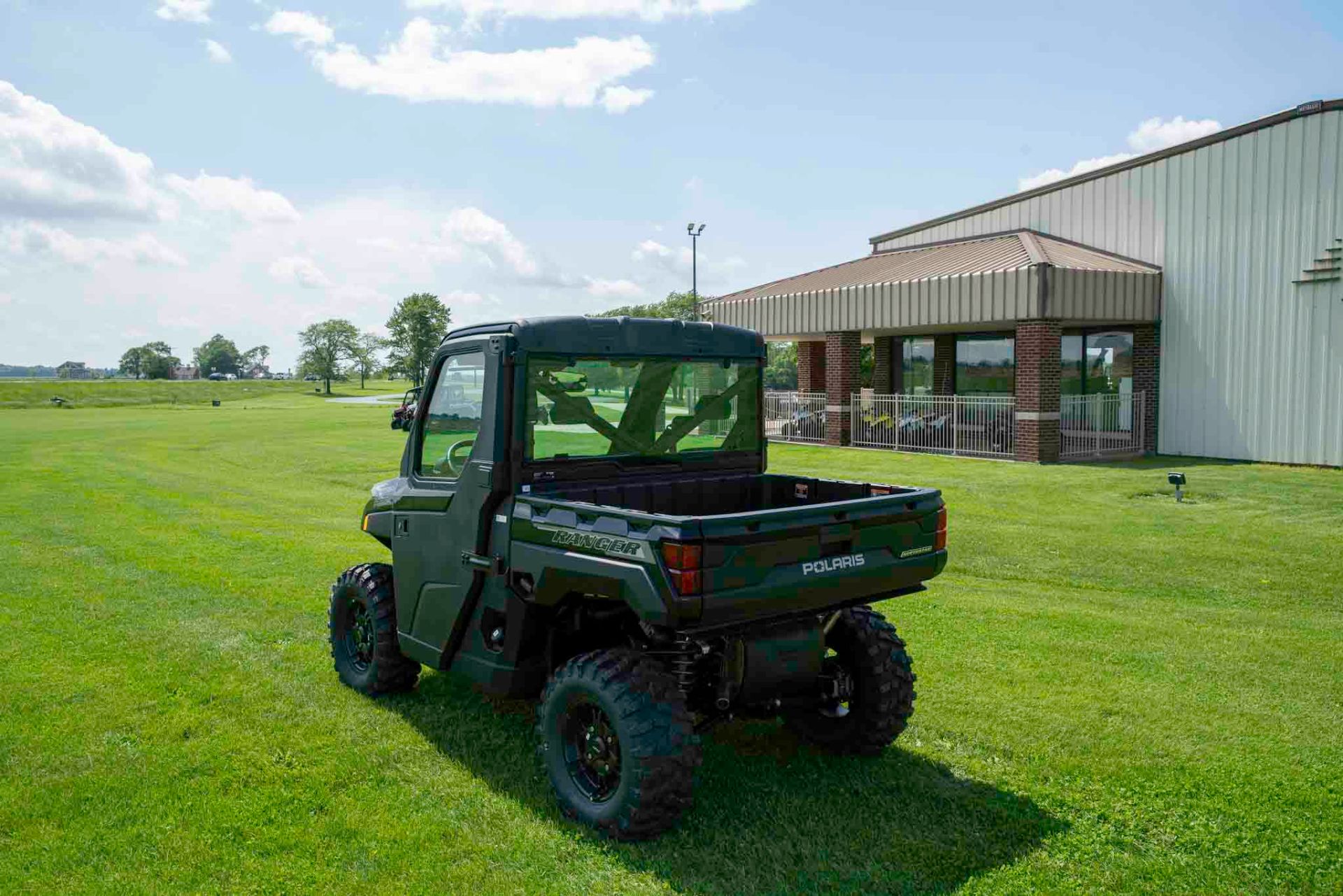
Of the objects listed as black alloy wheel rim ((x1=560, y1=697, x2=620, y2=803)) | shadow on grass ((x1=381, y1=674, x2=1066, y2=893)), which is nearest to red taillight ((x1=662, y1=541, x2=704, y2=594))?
black alloy wheel rim ((x1=560, y1=697, x2=620, y2=803))

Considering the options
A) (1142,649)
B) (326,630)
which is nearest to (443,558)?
(326,630)

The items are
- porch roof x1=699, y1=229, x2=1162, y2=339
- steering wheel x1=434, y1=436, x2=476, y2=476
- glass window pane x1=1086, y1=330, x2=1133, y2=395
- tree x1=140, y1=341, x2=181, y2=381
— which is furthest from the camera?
tree x1=140, y1=341, x2=181, y2=381

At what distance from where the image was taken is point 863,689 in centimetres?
544

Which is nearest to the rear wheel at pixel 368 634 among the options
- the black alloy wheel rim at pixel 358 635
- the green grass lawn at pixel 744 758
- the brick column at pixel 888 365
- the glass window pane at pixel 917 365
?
the black alloy wheel rim at pixel 358 635

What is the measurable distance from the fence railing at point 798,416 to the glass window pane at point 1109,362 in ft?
21.2

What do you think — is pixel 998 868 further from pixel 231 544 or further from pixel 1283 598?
pixel 231 544

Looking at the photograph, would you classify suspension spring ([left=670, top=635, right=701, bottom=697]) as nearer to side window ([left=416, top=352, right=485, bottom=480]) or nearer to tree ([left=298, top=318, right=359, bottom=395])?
side window ([left=416, top=352, right=485, bottom=480])

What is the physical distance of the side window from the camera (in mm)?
5484

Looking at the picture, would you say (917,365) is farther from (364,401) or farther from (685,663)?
(364,401)

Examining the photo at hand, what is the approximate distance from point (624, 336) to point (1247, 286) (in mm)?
19507

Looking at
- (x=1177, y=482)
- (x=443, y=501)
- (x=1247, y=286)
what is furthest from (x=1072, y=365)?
(x=443, y=501)

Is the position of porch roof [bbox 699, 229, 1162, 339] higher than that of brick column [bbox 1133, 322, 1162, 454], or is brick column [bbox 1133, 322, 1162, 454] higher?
porch roof [bbox 699, 229, 1162, 339]

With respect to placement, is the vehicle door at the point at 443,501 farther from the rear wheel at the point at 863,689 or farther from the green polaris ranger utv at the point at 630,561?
the rear wheel at the point at 863,689

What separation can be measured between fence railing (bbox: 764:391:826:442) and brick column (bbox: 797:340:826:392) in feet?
14.1
